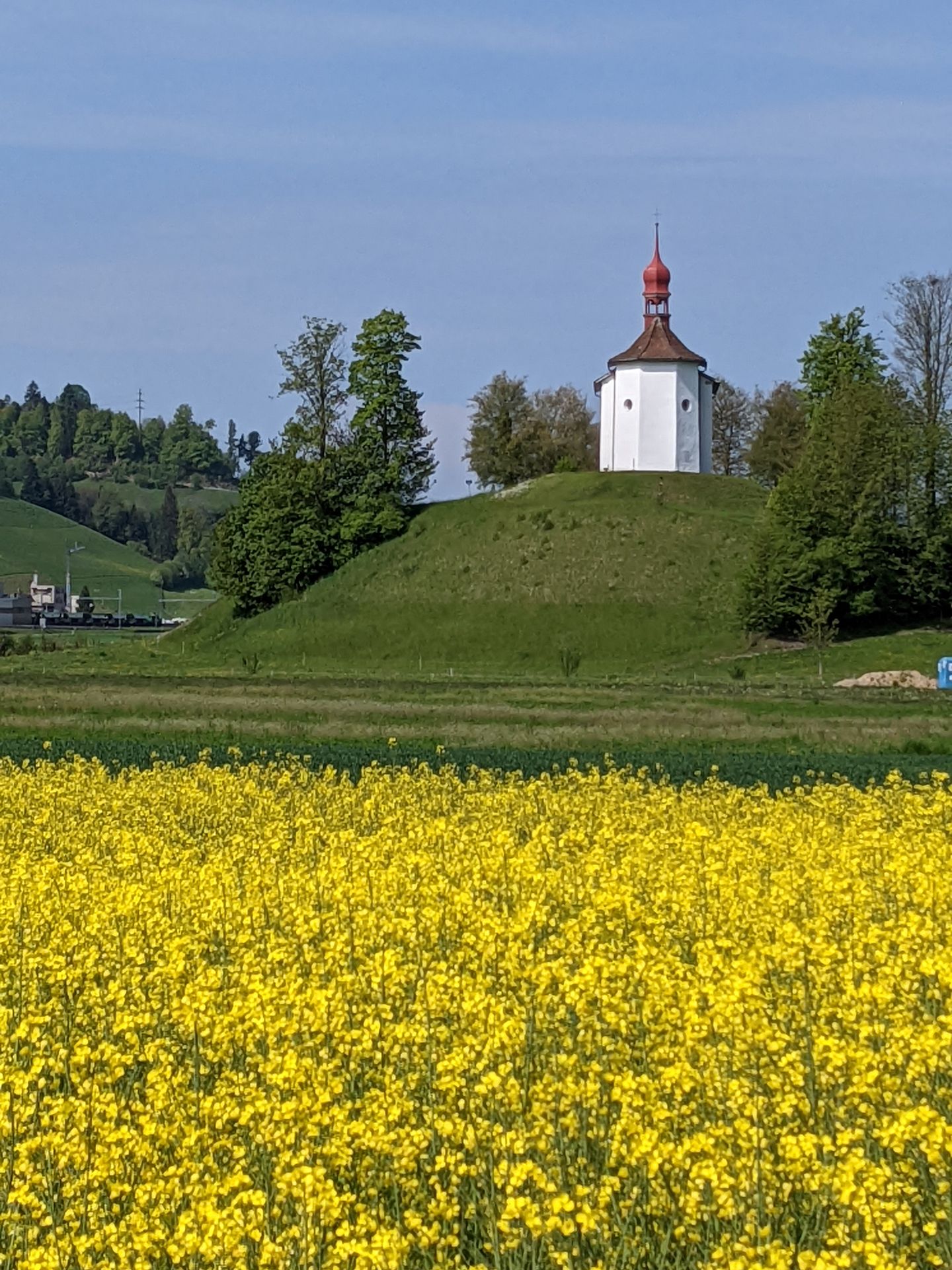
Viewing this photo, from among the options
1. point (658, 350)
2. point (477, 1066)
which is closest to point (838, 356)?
point (658, 350)

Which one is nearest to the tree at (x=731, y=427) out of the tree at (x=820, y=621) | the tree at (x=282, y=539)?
the tree at (x=282, y=539)

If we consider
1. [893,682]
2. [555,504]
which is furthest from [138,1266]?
[555,504]

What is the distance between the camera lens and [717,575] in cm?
8231

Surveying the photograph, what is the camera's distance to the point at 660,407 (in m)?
101

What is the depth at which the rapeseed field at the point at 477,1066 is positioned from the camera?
6.85 m

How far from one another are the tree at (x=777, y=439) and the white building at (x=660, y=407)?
792 cm

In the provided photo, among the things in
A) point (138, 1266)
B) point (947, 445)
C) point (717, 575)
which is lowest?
point (138, 1266)

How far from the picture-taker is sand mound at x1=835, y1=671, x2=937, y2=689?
5819cm

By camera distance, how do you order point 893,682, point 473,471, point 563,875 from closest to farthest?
point 563,875, point 893,682, point 473,471

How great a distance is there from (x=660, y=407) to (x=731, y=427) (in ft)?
78.9

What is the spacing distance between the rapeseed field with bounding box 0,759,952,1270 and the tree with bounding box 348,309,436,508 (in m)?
85.5

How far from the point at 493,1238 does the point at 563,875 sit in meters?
6.55

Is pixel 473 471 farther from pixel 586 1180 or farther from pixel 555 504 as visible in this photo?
pixel 586 1180

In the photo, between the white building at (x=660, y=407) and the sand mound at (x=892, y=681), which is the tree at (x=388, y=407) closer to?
the white building at (x=660, y=407)
